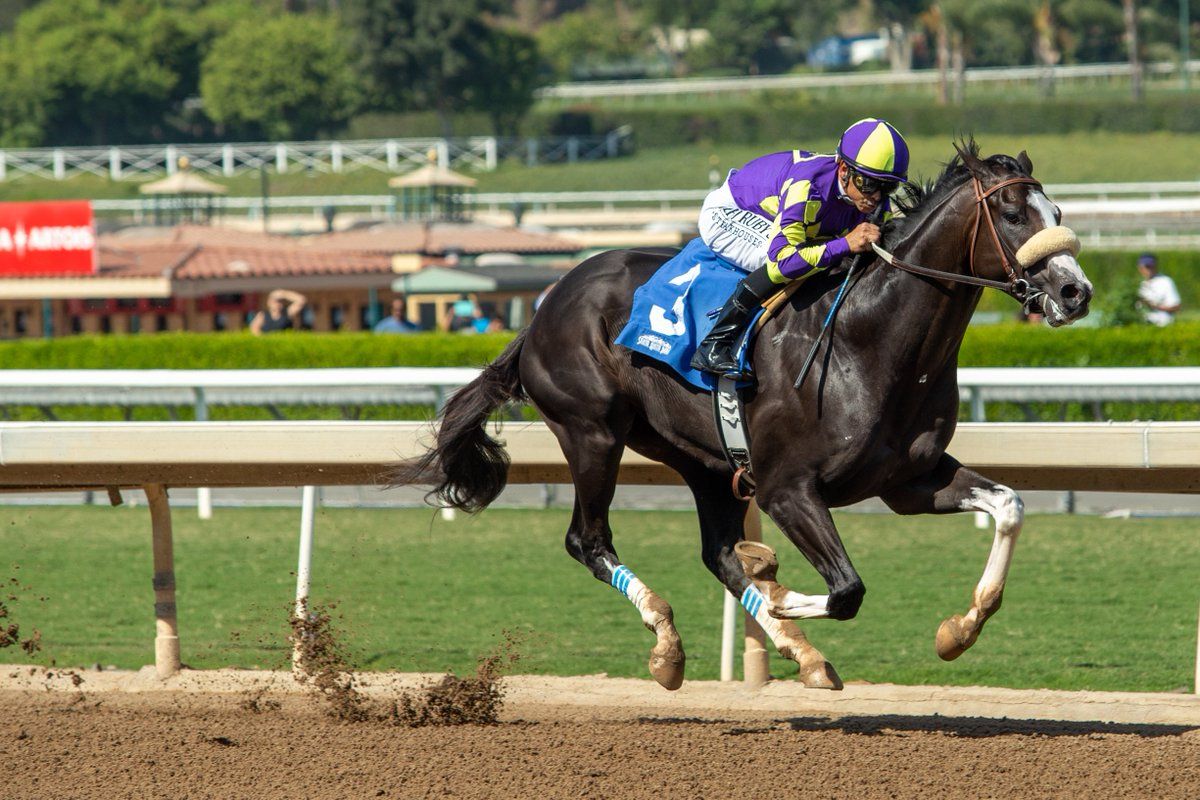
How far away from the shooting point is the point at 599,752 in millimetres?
4309

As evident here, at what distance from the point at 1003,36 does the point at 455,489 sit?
5933cm

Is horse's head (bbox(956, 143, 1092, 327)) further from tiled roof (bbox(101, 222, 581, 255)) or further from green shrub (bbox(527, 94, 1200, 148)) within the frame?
green shrub (bbox(527, 94, 1200, 148))

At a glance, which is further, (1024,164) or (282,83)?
(282,83)

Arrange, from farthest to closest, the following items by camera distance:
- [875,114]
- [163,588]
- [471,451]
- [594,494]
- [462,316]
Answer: [875,114], [462,316], [163,588], [471,451], [594,494]

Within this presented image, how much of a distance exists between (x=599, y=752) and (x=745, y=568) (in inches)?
29.8

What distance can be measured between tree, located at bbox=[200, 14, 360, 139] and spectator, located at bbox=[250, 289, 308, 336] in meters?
45.9

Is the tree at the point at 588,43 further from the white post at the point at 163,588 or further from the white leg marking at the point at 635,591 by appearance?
the white leg marking at the point at 635,591

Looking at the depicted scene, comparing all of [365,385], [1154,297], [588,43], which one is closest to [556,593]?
[365,385]

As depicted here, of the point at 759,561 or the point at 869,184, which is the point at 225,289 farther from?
the point at 869,184

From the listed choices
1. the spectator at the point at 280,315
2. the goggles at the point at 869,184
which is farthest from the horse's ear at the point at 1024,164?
the spectator at the point at 280,315

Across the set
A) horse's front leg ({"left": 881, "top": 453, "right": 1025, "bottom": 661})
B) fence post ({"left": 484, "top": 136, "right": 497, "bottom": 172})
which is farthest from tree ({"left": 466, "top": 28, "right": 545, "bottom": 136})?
horse's front leg ({"left": 881, "top": 453, "right": 1025, "bottom": 661})

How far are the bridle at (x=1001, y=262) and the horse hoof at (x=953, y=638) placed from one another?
2.70 ft

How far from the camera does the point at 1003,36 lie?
61.0 meters

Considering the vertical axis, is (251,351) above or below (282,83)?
above
